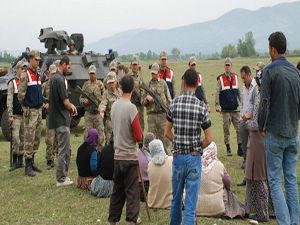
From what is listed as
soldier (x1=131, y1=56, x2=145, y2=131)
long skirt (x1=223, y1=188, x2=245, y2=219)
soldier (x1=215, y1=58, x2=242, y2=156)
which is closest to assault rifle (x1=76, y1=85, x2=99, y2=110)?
soldier (x1=131, y1=56, x2=145, y2=131)

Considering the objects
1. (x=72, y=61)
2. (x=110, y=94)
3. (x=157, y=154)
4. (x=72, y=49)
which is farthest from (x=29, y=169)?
(x=72, y=49)

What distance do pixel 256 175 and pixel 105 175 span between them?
2.09 m

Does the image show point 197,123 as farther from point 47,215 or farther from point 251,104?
point 47,215

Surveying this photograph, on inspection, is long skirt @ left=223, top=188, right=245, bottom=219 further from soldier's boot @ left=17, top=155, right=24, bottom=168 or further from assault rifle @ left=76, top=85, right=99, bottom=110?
soldier's boot @ left=17, top=155, right=24, bottom=168

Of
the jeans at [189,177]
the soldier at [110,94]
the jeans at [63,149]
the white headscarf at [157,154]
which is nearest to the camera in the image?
the jeans at [189,177]

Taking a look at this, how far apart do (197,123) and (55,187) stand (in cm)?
366

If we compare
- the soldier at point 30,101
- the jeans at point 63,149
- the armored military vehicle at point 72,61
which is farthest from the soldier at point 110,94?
the armored military vehicle at point 72,61

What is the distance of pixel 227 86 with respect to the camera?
9688mm

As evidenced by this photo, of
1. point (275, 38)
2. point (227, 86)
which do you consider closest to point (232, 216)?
point (275, 38)

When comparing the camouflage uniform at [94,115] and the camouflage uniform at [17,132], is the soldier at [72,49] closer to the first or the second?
the camouflage uniform at [94,115]

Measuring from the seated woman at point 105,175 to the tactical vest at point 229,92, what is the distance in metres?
3.49

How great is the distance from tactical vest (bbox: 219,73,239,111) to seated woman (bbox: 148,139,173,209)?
371 cm

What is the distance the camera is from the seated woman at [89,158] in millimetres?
7172

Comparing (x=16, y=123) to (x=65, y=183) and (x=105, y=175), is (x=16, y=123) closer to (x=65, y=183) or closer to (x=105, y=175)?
(x=65, y=183)
